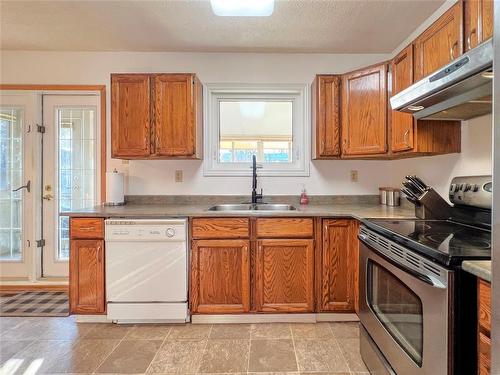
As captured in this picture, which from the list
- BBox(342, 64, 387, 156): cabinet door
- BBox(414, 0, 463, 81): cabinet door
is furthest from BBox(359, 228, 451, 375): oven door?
BBox(414, 0, 463, 81): cabinet door

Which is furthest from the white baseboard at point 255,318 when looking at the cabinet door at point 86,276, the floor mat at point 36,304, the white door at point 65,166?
the white door at point 65,166

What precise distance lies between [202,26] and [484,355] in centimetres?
269

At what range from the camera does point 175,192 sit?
119 inches

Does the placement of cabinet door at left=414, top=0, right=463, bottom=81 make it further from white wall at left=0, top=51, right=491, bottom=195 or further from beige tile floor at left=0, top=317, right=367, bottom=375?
beige tile floor at left=0, top=317, right=367, bottom=375

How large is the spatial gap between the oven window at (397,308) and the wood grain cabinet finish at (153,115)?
1790mm

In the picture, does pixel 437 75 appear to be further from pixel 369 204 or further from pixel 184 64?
pixel 184 64

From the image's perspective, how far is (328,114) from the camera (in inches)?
A: 106

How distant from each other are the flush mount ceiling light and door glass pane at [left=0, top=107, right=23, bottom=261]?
2.47 meters

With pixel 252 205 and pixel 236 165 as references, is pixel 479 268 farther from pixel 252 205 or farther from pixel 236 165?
pixel 236 165

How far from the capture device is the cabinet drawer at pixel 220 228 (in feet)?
7.63

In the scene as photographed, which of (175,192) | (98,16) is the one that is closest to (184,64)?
(98,16)

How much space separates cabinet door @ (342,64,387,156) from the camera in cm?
238

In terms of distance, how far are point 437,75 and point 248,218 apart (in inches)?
59.6

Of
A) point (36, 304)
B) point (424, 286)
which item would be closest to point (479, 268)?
point (424, 286)
